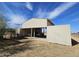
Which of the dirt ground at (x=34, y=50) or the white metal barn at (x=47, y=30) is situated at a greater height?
the white metal barn at (x=47, y=30)

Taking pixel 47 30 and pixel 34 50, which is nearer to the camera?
pixel 34 50

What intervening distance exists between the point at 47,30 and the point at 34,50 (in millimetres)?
2825

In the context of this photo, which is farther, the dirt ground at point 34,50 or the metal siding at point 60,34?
the metal siding at point 60,34

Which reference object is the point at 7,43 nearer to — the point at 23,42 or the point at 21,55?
the point at 23,42

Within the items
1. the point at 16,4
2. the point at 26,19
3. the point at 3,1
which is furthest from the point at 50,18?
the point at 3,1

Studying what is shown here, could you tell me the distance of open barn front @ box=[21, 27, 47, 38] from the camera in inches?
470

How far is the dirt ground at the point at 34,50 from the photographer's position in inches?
376

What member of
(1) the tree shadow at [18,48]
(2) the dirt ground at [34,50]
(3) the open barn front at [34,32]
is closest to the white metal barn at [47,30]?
(3) the open barn front at [34,32]

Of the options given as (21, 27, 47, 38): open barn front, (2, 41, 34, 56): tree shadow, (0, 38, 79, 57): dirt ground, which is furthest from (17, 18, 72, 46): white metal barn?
(2, 41, 34, 56): tree shadow

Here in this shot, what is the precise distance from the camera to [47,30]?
1268cm

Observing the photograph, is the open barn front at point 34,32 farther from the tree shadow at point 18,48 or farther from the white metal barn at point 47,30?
the tree shadow at point 18,48

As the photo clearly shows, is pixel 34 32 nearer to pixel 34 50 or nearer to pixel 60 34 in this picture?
pixel 60 34

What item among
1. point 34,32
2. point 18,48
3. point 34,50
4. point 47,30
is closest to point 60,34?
point 47,30

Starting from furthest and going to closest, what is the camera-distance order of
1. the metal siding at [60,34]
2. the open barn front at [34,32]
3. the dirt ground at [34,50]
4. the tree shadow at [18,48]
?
the open barn front at [34,32]
the metal siding at [60,34]
the tree shadow at [18,48]
the dirt ground at [34,50]
